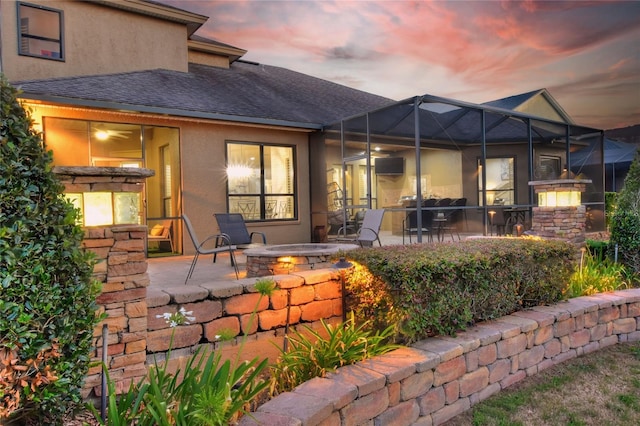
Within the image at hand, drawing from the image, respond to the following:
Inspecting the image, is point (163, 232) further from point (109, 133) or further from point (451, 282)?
point (451, 282)

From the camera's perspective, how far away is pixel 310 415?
1.88 meters

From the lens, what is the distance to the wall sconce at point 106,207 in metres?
2.36

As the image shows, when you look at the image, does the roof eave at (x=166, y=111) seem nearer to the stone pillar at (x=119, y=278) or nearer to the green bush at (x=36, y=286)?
→ the stone pillar at (x=119, y=278)

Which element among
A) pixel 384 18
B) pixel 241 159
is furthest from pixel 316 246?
pixel 384 18

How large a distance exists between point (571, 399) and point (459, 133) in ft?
26.5

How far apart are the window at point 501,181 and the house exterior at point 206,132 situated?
13cm

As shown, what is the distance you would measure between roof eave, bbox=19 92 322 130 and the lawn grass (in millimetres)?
6458

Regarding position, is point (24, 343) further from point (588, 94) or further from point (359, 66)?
point (588, 94)

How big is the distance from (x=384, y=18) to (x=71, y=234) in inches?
548

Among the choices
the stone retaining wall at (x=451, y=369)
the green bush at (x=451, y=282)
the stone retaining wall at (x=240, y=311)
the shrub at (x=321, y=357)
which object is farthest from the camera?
the green bush at (x=451, y=282)

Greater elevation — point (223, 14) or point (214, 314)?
point (223, 14)

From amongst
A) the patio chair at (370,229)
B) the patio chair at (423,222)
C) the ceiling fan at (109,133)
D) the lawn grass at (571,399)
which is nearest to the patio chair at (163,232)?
the ceiling fan at (109,133)

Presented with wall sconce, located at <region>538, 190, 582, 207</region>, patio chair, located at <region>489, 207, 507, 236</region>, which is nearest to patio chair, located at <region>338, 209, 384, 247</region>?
wall sconce, located at <region>538, 190, 582, 207</region>

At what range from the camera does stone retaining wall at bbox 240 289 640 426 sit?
81.8 inches
